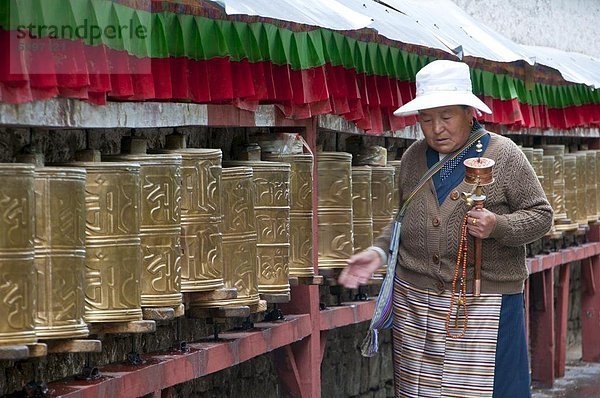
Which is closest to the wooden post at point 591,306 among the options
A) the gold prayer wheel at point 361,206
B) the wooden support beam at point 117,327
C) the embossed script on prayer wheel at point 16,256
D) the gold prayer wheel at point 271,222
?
the gold prayer wheel at point 361,206

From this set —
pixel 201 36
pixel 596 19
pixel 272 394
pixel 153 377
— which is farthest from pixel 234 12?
pixel 596 19

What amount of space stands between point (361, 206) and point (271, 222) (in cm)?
147

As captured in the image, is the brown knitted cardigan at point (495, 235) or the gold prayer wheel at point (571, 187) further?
the gold prayer wheel at point (571, 187)

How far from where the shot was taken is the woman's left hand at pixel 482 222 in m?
5.33

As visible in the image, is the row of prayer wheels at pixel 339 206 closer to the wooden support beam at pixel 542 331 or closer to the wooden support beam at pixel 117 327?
the wooden support beam at pixel 117 327

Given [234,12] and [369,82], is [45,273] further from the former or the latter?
[369,82]

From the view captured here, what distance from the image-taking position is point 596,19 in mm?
17594

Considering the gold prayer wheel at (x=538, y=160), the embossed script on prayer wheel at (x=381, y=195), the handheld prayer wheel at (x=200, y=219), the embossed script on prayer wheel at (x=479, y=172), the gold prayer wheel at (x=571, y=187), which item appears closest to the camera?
the embossed script on prayer wheel at (x=479, y=172)

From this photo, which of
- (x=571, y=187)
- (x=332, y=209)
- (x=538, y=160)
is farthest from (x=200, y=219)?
(x=571, y=187)

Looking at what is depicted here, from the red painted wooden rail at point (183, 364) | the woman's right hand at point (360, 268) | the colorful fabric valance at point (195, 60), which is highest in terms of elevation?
the colorful fabric valance at point (195, 60)

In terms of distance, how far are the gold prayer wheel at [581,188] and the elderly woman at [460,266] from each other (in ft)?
26.7

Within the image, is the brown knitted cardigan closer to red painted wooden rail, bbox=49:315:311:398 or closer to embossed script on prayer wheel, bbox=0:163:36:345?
Answer: red painted wooden rail, bbox=49:315:311:398

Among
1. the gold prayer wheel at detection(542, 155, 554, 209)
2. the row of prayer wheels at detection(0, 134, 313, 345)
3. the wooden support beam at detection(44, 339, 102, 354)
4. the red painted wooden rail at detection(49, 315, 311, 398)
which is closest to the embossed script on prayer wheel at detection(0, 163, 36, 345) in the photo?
the row of prayer wheels at detection(0, 134, 313, 345)

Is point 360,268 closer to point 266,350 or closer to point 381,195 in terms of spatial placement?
point 266,350
